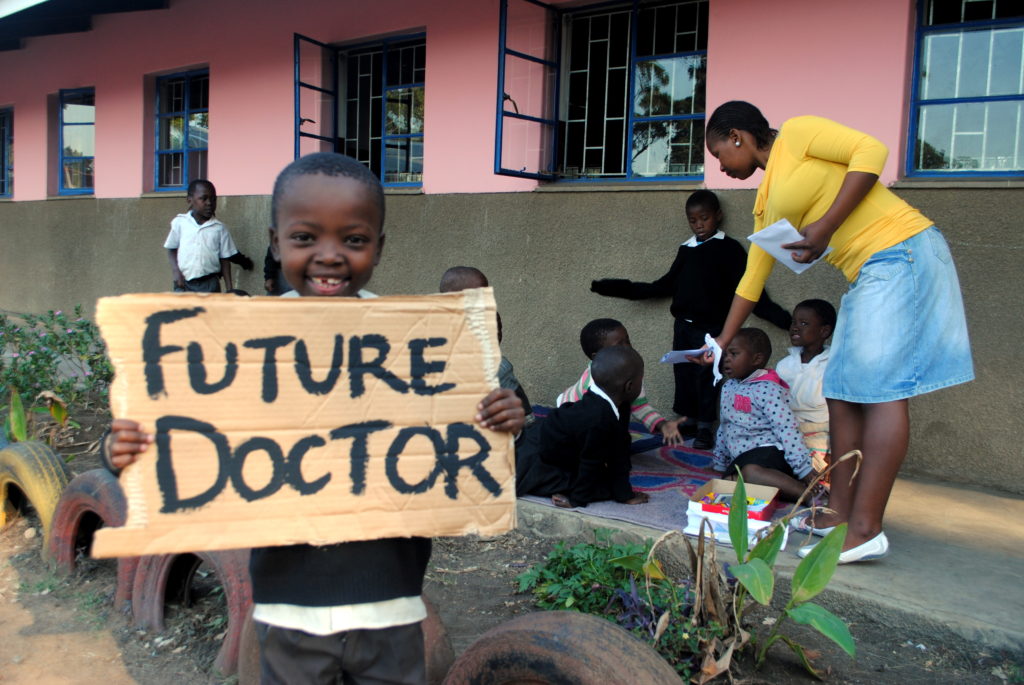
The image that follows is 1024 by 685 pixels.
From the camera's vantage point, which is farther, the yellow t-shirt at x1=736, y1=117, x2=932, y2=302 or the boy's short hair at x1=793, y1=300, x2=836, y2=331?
the boy's short hair at x1=793, y1=300, x2=836, y2=331

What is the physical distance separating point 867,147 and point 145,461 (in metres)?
2.44

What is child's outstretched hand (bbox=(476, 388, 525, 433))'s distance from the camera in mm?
1722

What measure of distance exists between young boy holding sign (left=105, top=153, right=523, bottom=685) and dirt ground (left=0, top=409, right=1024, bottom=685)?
125 cm

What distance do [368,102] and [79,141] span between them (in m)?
5.23

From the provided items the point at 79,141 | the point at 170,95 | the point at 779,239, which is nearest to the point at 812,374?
the point at 779,239

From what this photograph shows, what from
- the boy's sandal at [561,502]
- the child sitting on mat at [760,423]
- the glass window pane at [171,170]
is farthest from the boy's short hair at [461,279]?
the glass window pane at [171,170]

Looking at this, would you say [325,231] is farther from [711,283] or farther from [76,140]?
[76,140]

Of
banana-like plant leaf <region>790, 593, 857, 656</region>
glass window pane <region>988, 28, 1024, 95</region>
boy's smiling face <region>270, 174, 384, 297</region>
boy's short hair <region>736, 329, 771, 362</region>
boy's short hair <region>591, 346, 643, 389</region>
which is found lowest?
banana-like plant leaf <region>790, 593, 857, 656</region>

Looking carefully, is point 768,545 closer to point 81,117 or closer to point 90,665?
point 90,665

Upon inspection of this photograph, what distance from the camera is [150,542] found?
1539mm

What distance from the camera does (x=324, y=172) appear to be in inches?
67.1

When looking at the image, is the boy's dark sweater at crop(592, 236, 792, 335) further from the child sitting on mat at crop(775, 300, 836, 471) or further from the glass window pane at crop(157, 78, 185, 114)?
the glass window pane at crop(157, 78, 185, 114)

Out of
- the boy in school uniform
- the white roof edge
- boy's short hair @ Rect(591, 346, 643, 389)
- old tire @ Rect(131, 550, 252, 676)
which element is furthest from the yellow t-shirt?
the white roof edge

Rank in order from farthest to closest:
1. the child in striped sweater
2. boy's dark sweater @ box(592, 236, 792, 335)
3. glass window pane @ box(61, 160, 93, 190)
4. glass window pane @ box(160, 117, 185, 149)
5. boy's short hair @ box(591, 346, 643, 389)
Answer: glass window pane @ box(61, 160, 93, 190), glass window pane @ box(160, 117, 185, 149), boy's dark sweater @ box(592, 236, 792, 335), the child in striped sweater, boy's short hair @ box(591, 346, 643, 389)
